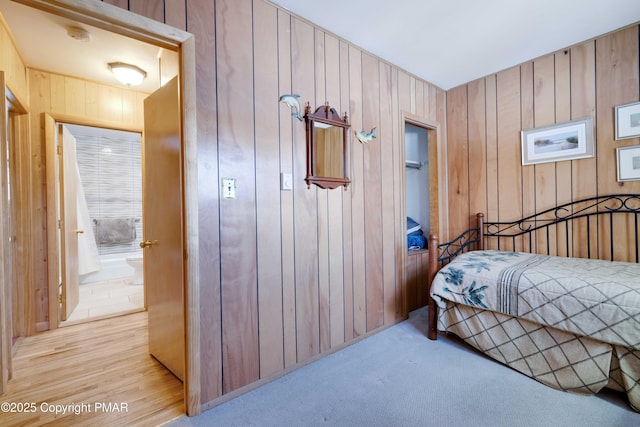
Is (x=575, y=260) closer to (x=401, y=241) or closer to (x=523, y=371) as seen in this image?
(x=523, y=371)

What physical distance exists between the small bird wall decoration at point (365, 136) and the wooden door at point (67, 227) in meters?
2.98

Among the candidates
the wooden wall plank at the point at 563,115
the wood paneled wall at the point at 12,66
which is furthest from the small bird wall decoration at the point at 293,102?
the wooden wall plank at the point at 563,115

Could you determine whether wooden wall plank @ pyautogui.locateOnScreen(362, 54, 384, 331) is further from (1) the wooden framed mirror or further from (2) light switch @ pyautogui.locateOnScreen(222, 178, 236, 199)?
(2) light switch @ pyautogui.locateOnScreen(222, 178, 236, 199)

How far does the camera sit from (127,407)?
1.61m

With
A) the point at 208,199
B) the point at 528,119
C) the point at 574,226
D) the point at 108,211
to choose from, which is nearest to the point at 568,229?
the point at 574,226

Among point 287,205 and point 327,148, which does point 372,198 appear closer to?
point 327,148

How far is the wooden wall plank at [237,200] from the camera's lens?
1648 mm

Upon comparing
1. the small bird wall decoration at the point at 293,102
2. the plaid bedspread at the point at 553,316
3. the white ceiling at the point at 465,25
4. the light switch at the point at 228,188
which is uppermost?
the white ceiling at the point at 465,25

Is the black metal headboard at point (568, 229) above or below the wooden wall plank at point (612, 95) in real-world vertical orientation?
below

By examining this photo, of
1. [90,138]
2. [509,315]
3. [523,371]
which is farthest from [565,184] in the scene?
[90,138]

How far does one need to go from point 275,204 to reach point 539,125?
8.36ft

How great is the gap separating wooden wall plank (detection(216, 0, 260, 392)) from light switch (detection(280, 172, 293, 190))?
0.20m

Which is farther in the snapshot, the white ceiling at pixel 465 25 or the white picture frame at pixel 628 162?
the white picture frame at pixel 628 162

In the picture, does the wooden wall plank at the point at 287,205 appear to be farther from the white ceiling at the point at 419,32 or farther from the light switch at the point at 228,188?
the light switch at the point at 228,188
